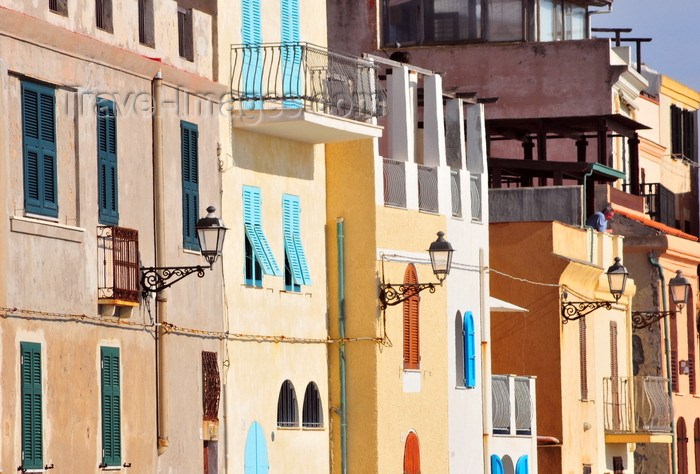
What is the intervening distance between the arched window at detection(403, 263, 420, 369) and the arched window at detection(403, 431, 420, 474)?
1118 mm

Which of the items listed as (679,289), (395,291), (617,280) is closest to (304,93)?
(395,291)

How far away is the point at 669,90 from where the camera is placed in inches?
2215

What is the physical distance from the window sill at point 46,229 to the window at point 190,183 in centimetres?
276

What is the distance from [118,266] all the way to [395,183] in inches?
332

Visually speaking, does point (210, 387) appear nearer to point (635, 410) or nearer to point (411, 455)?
point (411, 455)

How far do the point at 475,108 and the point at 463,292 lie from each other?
11.5 ft

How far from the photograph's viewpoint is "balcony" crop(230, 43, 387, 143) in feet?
89.2

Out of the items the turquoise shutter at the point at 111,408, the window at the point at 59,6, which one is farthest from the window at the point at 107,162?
the turquoise shutter at the point at 111,408

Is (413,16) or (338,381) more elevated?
(413,16)

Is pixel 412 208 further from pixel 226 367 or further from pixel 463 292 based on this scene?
pixel 226 367

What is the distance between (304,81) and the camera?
27688mm

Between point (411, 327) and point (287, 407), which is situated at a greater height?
point (411, 327)

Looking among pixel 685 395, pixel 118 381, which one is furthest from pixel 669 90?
pixel 118 381

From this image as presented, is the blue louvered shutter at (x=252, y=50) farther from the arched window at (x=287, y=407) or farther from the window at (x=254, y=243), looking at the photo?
the arched window at (x=287, y=407)
